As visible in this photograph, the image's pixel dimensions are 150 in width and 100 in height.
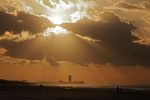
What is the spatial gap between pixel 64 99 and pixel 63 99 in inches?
6.6

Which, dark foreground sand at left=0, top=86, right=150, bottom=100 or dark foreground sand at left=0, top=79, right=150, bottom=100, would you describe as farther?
dark foreground sand at left=0, top=79, right=150, bottom=100

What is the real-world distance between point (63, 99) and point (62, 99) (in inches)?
7.3

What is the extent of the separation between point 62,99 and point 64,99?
317 millimetres

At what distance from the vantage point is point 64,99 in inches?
2490

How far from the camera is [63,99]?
63.2m

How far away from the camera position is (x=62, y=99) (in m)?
63.3

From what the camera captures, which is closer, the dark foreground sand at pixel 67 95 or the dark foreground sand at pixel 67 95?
the dark foreground sand at pixel 67 95
